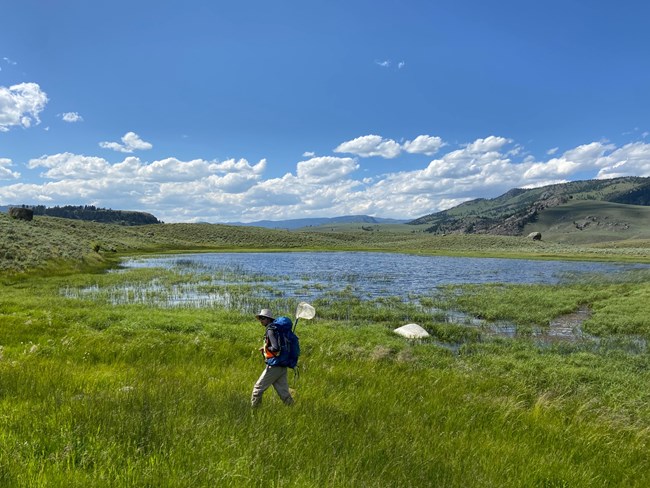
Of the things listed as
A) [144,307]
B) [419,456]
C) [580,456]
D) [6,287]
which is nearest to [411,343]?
[580,456]

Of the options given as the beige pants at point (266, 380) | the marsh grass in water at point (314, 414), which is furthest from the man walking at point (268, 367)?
the marsh grass in water at point (314, 414)

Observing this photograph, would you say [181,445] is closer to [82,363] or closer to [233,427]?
[233,427]

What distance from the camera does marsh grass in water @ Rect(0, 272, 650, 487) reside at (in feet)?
15.1

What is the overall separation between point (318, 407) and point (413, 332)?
13.1 meters

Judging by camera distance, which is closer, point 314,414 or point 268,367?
point 314,414

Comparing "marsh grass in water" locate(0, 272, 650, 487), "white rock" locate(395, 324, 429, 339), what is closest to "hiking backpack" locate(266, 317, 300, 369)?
"marsh grass in water" locate(0, 272, 650, 487)

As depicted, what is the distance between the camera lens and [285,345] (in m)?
7.14

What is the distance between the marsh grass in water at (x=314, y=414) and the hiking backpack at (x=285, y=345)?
2.60 ft

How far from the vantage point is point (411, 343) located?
17.8m

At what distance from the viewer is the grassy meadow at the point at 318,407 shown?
4.66 m

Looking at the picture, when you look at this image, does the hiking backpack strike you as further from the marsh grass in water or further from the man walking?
the marsh grass in water

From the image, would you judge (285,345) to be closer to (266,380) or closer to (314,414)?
(266,380)

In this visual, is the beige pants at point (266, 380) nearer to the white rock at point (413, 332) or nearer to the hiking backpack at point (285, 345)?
the hiking backpack at point (285, 345)

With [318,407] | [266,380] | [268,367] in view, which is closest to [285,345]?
[268,367]
